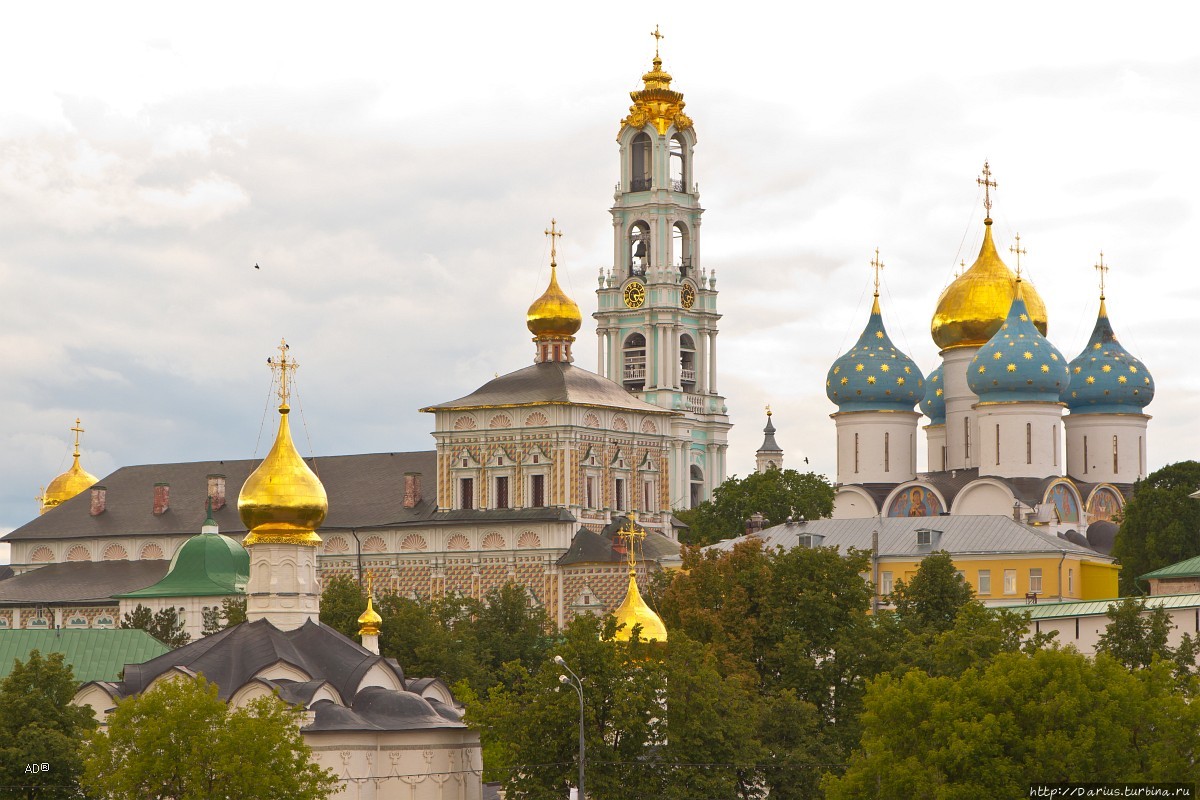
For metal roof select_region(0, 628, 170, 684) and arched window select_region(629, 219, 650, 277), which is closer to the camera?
metal roof select_region(0, 628, 170, 684)

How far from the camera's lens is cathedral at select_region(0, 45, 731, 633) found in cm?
7675

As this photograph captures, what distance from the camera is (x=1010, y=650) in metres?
46.6

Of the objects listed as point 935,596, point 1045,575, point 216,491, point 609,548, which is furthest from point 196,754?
point 216,491

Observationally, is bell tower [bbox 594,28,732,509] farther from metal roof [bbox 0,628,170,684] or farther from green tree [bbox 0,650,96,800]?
green tree [bbox 0,650,96,800]

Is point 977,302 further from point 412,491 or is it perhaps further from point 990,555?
point 412,491

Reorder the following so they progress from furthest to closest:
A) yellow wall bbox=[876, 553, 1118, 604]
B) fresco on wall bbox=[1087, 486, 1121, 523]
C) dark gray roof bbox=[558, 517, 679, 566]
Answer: dark gray roof bbox=[558, 517, 679, 566] → fresco on wall bbox=[1087, 486, 1121, 523] → yellow wall bbox=[876, 553, 1118, 604]

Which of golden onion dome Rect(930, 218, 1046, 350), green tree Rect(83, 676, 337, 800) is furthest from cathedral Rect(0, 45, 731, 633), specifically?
green tree Rect(83, 676, 337, 800)

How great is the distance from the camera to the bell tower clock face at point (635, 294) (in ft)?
333

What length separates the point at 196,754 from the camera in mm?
42688

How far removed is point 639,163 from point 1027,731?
64.3 meters

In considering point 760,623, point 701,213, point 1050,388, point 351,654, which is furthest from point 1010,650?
point 701,213

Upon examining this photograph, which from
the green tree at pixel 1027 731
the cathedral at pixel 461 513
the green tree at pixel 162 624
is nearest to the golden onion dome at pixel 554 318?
the cathedral at pixel 461 513

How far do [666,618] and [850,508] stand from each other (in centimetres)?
2141

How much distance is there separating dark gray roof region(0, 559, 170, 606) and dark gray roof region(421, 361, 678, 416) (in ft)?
35.1
